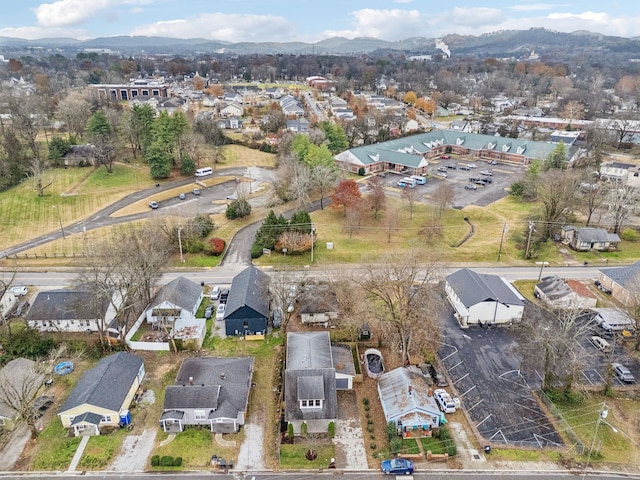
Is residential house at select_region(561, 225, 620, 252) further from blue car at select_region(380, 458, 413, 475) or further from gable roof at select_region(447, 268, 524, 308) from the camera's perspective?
blue car at select_region(380, 458, 413, 475)

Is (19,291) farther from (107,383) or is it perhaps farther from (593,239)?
(593,239)

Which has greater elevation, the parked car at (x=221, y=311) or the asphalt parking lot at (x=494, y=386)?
the parked car at (x=221, y=311)

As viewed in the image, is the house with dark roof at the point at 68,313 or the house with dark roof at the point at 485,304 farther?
the house with dark roof at the point at 485,304

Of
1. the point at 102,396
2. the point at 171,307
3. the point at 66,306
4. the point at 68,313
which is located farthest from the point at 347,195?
the point at 102,396

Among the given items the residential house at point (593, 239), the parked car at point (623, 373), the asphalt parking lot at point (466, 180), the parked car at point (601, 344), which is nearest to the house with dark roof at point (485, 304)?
the parked car at point (601, 344)

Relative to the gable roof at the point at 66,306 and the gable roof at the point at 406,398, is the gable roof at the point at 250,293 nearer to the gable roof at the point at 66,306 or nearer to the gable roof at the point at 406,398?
the gable roof at the point at 66,306

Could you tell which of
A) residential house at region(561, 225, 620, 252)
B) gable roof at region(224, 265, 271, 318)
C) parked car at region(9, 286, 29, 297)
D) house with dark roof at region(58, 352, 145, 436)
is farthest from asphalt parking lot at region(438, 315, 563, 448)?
parked car at region(9, 286, 29, 297)

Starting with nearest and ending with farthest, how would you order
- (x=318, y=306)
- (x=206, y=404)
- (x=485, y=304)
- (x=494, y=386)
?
(x=206, y=404)
(x=494, y=386)
(x=485, y=304)
(x=318, y=306)
